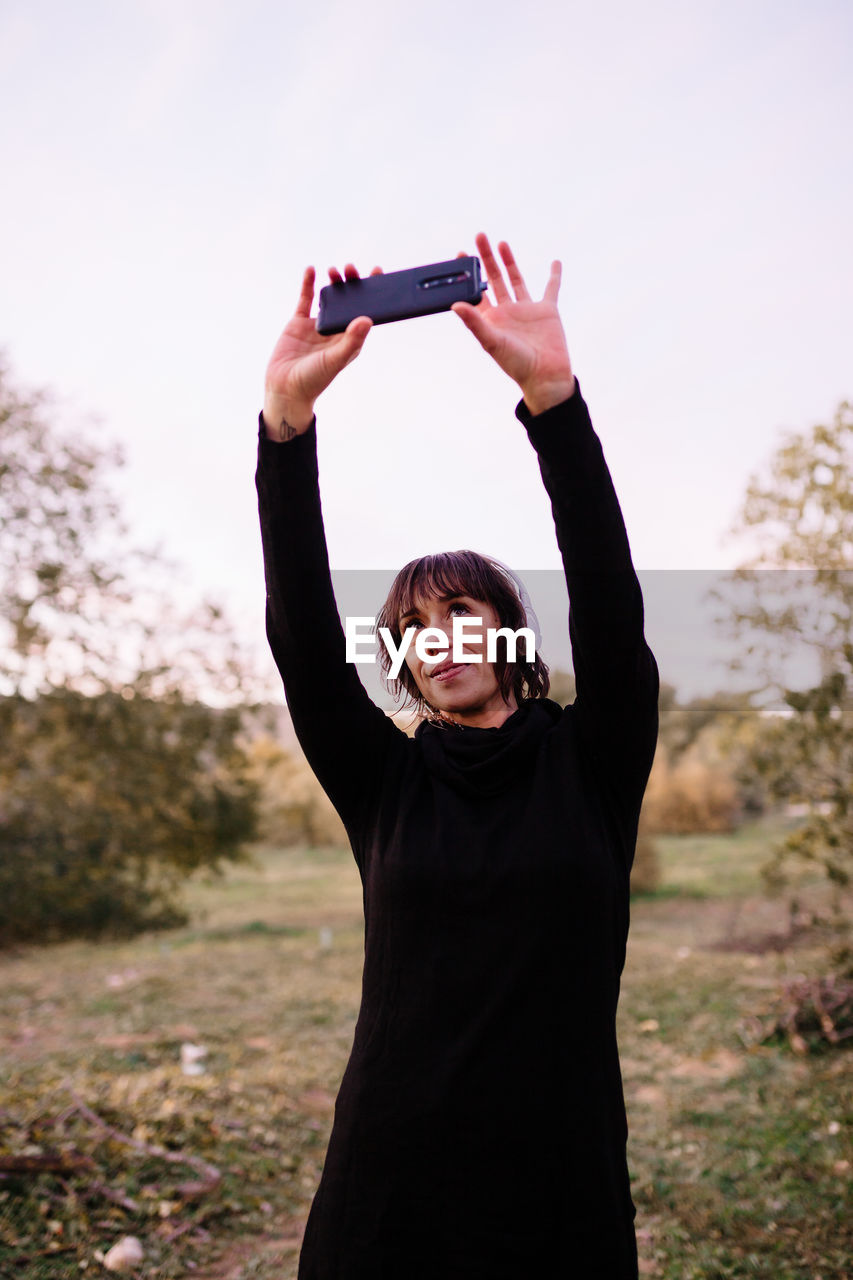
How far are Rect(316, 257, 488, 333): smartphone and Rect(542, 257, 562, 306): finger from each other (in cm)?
9

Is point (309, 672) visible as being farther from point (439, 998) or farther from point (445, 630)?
point (439, 998)

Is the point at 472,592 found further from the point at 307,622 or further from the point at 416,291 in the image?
the point at 416,291

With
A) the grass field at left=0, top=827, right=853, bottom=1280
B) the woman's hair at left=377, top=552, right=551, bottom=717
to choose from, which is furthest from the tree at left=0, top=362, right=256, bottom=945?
the woman's hair at left=377, top=552, right=551, bottom=717

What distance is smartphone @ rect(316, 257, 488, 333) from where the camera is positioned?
137 cm

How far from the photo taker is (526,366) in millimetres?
1334

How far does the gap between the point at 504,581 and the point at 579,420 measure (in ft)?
1.30

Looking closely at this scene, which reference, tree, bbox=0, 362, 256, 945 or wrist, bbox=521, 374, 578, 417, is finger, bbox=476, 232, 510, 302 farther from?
tree, bbox=0, 362, 256, 945

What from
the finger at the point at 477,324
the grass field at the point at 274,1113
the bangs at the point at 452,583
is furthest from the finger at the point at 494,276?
the grass field at the point at 274,1113

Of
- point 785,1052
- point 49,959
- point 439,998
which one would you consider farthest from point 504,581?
point 49,959

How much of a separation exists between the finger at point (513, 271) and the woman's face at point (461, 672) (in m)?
0.49

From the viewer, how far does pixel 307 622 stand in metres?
1.44

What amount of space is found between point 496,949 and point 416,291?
952 mm

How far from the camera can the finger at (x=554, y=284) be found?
1400mm

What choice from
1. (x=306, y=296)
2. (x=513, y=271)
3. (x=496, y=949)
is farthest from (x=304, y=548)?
(x=496, y=949)
